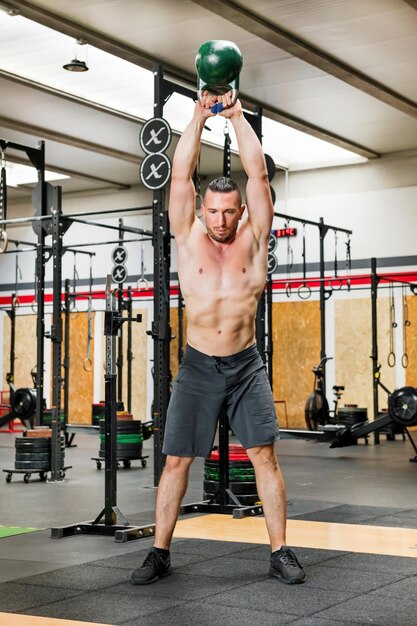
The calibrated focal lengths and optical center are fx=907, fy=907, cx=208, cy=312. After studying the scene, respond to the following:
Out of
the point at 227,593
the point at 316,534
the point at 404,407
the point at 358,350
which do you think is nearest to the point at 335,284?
the point at 358,350

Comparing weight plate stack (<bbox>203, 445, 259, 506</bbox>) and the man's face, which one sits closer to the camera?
the man's face

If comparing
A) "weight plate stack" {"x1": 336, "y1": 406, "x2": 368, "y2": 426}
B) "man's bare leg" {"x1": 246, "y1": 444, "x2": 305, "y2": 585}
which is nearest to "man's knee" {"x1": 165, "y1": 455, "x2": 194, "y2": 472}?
"man's bare leg" {"x1": 246, "y1": 444, "x2": 305, "y2": 585}

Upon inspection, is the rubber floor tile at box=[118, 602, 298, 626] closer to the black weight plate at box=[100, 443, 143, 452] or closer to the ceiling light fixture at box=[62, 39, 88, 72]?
the black weight plate at box=[100, 443, 143, 452]

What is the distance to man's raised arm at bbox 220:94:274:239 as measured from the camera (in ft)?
9.92

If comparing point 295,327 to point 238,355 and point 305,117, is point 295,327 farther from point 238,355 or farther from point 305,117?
point 238,355

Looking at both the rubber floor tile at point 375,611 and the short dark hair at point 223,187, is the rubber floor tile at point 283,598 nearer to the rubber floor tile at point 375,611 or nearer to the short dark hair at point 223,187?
the rubber floor tile at point 375,611

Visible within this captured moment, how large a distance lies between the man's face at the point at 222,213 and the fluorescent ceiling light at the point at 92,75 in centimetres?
482

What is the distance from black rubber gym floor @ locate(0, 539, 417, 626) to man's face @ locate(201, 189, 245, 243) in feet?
3.82

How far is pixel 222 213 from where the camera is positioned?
307cm

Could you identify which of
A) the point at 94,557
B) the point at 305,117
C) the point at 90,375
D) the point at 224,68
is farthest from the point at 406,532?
the point at 90,375

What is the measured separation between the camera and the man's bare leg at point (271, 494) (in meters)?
3.08

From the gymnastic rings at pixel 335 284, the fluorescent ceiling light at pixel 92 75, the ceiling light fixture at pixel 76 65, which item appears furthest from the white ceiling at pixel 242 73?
the gymnastic rings at pixel 335 284

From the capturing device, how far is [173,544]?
3.73 m

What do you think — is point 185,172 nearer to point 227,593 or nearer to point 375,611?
point 227,593
